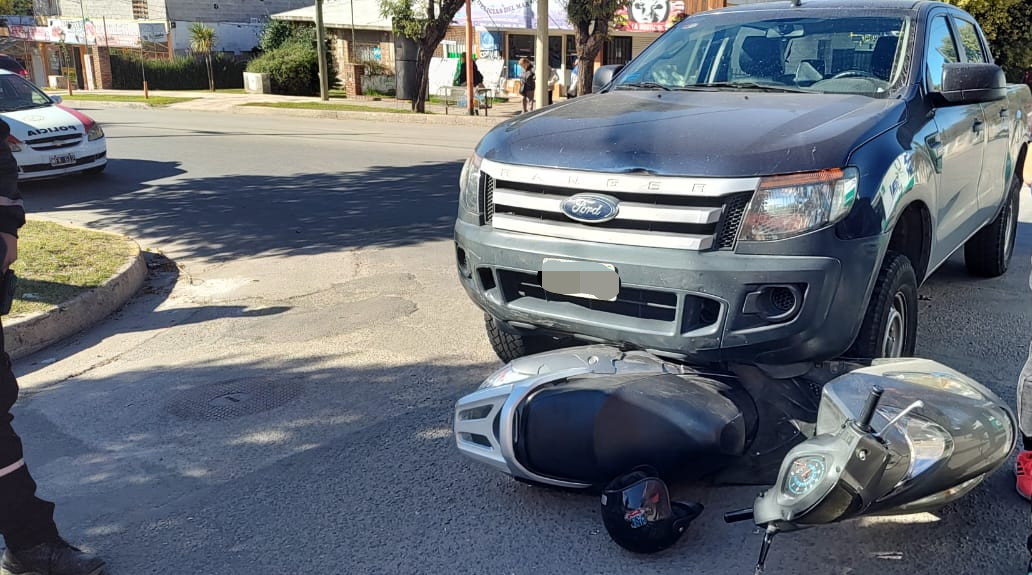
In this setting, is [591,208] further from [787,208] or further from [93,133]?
[93,133]

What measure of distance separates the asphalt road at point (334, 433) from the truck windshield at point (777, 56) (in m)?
1.67

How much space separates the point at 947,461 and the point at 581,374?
1281 millimetres

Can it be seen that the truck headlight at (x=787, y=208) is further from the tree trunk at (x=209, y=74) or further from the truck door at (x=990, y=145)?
the tree trunk at (x=209, y=74)

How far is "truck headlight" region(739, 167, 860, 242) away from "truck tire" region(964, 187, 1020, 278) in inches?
142

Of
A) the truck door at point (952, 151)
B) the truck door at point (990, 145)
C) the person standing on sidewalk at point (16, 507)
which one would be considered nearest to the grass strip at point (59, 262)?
the person standing on sidewalk at point (16, 507)

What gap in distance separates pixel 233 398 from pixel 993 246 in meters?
5.27

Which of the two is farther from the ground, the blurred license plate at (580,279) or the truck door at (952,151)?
the truck door at (952,151)

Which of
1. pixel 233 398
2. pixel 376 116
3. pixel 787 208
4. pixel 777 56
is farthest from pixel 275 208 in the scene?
pixel 376 116

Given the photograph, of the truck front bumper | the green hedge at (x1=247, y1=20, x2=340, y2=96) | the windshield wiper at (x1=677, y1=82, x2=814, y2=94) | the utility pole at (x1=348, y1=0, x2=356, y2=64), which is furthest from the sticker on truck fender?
the green hedge at (x1=247, y1=20, x2=340, y2=96)

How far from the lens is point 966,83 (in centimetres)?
404

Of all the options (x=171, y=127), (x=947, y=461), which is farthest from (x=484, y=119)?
(x=947, y=461)

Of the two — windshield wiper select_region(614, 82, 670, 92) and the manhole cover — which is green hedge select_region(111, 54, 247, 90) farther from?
windshield wiper select_region(614, 82, 670, 92)

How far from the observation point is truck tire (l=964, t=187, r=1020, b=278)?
617 cm

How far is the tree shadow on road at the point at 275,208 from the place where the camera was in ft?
27.4
